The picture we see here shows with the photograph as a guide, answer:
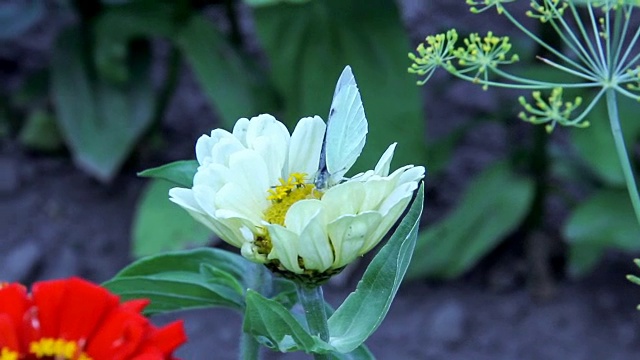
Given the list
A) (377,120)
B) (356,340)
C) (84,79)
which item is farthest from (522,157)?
(356,340)

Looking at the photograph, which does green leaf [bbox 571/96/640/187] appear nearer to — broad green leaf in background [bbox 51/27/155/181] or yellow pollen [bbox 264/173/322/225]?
broad green leaf in background [bbox 51/27/155/181]

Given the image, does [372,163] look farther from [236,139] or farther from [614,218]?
[236,139]

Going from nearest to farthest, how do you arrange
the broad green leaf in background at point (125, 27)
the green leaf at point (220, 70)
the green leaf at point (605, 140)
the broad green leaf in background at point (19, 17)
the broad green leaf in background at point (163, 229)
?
the green leaf at point (605, 140) → the broad green leaf in background at point (163, 229) → the green leaf at point (220, 70) → the broad green leaf in background at point (125, 27) → the broad green leaf in background at point (19, 17)

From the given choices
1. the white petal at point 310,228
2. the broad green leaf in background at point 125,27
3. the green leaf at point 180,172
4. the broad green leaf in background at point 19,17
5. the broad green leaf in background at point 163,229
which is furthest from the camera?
the broad green leaf in background at point 19,17

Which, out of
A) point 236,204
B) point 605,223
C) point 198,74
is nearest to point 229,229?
point 236,204

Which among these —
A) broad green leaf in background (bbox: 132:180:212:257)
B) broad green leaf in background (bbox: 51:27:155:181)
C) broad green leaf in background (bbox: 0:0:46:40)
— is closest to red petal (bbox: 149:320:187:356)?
broad green leaf in background (bbox: 132:180:212:257)

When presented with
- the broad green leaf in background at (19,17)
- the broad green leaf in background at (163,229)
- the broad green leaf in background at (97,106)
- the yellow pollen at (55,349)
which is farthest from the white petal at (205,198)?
the broad green leaf in background at (19,17)

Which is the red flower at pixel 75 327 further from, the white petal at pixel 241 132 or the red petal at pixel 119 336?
the white petal at pixel 241 132
